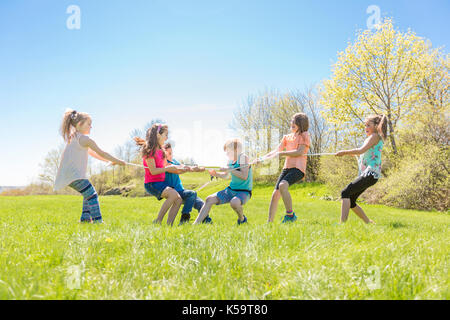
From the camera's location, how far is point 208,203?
595 cm

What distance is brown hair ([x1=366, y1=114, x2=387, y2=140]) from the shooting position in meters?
5.96

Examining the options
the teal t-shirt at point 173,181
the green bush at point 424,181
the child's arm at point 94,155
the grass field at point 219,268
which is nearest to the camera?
the grass field at point 219,268

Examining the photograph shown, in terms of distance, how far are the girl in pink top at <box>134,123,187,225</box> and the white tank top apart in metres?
1.14

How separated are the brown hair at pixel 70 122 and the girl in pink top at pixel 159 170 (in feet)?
4.22

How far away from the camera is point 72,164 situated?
5785mm

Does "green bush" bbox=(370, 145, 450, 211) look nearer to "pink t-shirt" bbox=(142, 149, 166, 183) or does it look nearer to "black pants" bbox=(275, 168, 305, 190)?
"black pants" bbox=(275, 168, 305, 190)

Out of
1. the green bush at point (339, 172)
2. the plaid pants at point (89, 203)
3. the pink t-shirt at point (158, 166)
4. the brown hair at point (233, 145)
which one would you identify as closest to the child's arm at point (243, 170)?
the brown hair at point (233, 145)

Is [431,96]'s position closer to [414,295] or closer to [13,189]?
[414,295]

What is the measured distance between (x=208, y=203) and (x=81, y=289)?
3661 mm

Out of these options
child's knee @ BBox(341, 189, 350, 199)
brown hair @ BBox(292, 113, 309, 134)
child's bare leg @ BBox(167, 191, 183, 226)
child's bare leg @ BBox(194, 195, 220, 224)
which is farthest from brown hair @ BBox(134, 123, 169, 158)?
child's knee @ BBox(341, 189, 350, 199)

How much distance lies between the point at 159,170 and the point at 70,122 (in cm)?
190

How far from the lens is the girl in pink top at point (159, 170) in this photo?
6.11 meters

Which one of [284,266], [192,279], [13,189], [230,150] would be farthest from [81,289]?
[13,189]

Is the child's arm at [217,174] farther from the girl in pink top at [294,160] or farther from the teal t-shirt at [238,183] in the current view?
the girl in pink top at [294,160]
